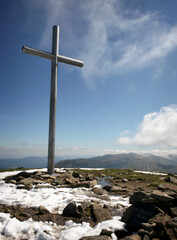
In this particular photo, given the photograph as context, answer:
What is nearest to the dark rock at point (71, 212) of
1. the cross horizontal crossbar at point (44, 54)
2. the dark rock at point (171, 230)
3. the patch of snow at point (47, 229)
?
the patch of snow at point (47, 229)

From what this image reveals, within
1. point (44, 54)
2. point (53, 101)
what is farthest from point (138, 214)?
point (44, 54)

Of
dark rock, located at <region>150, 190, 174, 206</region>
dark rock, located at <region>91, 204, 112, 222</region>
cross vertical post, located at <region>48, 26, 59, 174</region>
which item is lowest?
dark rock, located at <region>91, 204, 112, 222</region>

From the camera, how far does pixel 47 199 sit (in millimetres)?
6730

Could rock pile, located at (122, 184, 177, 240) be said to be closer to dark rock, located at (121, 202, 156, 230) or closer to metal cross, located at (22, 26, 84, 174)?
dark rock, located at (121, 202, 156, 230)

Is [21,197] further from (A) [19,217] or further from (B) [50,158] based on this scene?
(B) [50,158]

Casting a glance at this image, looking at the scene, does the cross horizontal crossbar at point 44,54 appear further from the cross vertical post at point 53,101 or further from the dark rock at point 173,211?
the dark rock at point 173,211

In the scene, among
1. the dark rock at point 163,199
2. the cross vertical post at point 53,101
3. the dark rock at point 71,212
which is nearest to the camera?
the dark rock at point 163,199

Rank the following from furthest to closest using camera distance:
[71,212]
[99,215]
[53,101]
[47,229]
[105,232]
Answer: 1. [53,101]
2. [71,212]
3. [99,215]
4. [47,229]
5. [105,232]

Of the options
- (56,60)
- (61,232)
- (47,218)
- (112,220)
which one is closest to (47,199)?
(47,218)

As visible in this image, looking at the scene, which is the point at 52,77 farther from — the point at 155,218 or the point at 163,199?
the point at 155,218

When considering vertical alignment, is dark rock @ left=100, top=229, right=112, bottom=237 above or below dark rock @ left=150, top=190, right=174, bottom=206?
below

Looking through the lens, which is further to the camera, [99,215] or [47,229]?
[99,215]

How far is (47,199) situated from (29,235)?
276cm

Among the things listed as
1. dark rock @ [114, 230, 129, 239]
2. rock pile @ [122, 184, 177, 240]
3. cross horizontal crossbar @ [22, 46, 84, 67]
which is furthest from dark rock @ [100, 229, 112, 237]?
cross horizontal crossbar @ [22, 46, 84, 67]
